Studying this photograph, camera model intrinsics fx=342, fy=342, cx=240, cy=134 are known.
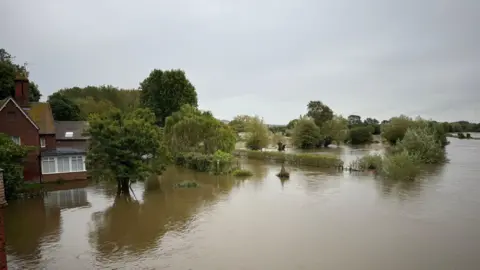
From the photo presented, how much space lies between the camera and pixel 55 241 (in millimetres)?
14930

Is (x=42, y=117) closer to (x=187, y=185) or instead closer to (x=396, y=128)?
(x=187, y=185)

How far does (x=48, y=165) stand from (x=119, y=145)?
379 inches

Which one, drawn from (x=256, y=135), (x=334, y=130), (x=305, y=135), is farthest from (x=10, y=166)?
(x=334, y=130)

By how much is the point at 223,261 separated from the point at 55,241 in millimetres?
7735

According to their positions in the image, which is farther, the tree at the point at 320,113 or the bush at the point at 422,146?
the tree at the point at 320,113

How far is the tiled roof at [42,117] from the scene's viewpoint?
98.2ft

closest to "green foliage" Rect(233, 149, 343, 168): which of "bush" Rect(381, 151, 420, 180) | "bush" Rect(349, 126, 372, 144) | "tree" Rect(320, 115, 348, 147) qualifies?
"bush" Rect(381, 151, 420, 180)

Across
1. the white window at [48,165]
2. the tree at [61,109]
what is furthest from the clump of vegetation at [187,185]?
the tree at [61,109]

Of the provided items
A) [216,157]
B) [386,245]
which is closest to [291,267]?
[386,245]

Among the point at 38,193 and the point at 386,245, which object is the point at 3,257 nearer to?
the point at 386,245

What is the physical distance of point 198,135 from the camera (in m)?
39.1

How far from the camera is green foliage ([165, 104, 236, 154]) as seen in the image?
38.5 meters

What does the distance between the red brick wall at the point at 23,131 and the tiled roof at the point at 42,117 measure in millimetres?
2642

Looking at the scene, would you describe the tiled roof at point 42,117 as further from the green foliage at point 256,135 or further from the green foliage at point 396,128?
the green foliage at point 396,128
